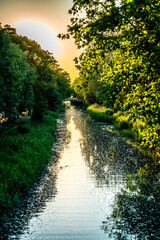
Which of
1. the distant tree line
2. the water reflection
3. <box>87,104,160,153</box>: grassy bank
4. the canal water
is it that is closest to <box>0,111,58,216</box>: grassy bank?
the canal water

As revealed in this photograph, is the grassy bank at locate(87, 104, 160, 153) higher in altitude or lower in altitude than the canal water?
higher

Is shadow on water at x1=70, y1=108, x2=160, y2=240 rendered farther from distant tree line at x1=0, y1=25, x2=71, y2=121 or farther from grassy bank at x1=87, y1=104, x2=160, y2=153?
distant tree line at x1=0, y1=25, x2=71, y2=121

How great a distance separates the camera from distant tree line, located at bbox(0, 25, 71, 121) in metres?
11.8

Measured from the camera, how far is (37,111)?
89.2ft

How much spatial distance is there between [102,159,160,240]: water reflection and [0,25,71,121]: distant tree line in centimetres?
770

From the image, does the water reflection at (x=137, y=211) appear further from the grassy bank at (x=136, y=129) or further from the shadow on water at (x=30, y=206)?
the shadow on water at (x=30, y=206)

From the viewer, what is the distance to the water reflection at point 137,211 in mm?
6844

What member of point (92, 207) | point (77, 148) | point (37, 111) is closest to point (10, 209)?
point (92, 207)

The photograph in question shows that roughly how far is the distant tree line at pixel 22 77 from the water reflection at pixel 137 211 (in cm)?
770

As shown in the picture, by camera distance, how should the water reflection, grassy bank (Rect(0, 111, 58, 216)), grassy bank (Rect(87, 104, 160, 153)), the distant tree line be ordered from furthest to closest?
the distant tree line < grassy bank (Rect(0, 111, 58, 216)) < grassy bank (Rect(87, 104, 160, 153)) < the water reflection

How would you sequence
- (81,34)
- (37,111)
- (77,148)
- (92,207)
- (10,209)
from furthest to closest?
(37,111) → (77,148) → (92,207) → (10,209) → (81,34)

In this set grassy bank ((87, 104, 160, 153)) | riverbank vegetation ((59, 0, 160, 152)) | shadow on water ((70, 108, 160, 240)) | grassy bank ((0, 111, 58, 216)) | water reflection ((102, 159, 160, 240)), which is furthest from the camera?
grassy bank ((0, 111, 58, 216))

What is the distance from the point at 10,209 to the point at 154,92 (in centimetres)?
660

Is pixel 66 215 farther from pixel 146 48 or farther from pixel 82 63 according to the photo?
pixel 146 48
